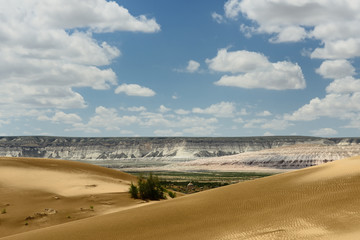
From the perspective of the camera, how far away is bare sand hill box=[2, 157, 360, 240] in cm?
1131

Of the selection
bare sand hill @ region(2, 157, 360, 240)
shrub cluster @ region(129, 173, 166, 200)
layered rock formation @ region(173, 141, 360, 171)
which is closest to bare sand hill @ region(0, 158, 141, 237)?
shrub cluster @ region(129, 173, 166, 200)

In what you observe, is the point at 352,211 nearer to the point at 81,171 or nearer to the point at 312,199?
the point at 312,199

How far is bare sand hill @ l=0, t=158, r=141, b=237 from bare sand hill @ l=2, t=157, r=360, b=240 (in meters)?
5.26

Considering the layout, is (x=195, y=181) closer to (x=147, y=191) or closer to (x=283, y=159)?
(x=147, y=191)


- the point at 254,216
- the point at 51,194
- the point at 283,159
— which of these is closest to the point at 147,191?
the point at 51,194

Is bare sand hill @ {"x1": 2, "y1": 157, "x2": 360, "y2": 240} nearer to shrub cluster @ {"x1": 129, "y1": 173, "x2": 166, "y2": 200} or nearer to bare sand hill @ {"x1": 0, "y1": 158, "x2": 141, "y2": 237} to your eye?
bare sand hill @ {"x1": 0, "y1": 158, "x2": 141, "y2": 237}

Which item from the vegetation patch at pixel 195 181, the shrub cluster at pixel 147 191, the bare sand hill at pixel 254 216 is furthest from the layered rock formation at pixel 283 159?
the bare sand hill at pixel 254 216

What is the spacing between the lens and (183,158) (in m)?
198

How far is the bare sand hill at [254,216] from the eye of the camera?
37.1 ft

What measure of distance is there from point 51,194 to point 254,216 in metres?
13.9

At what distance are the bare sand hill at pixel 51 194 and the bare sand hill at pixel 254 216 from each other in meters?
5.26

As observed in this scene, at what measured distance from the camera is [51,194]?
23266 mm

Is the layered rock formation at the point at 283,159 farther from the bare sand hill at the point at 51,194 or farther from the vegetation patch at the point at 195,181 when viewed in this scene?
the bare sand hill at the point at 51,194

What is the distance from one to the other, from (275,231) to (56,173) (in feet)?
70.9
